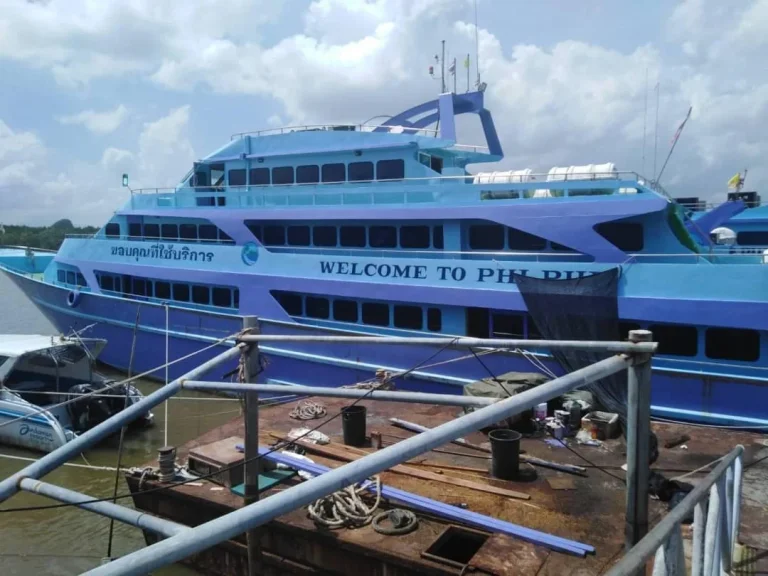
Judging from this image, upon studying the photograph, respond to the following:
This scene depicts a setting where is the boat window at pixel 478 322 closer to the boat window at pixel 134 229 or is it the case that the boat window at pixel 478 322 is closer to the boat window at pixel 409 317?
the boat window at pixel 409 317

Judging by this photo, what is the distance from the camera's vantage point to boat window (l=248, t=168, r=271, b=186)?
1588 cm

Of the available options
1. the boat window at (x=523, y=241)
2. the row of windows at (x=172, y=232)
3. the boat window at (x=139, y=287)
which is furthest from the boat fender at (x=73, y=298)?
the boat window at (x=523, y=241)

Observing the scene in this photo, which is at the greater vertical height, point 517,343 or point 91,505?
point 517,343

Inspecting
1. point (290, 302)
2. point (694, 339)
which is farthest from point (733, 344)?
point (290, 302)

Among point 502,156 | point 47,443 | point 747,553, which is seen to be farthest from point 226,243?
point 747,553

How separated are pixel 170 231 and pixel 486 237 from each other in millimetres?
9406

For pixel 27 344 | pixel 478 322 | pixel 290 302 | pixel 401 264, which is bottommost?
pixel 27 344

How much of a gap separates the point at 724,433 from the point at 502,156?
10.6m

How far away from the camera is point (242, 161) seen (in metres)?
16.1

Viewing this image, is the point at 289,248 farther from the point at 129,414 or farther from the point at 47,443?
the point at 129,414

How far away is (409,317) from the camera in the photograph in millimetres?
12422

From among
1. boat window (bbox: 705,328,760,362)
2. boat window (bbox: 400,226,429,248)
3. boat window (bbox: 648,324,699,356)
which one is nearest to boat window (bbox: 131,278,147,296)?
boat window (bbox: 400,226,429,248)

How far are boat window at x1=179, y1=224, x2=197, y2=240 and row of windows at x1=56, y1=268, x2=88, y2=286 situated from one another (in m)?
3.76

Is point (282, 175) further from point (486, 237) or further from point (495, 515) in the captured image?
point (495, 515)
